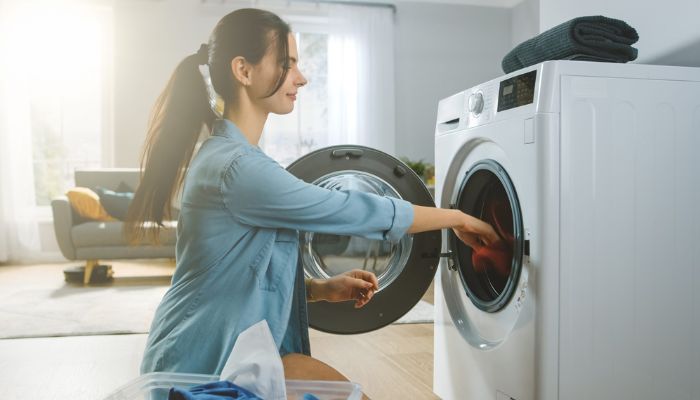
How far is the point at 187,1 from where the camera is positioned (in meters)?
5.64

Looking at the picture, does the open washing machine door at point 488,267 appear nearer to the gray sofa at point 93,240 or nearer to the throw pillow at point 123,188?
the gray sofa at point 93,240

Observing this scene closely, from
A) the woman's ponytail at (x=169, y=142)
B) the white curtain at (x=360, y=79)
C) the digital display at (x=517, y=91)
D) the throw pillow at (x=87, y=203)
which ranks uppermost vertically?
the white curtain at (x=360, y=79)

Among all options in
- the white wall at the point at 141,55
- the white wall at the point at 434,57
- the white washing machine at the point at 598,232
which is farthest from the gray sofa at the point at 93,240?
the white washing machine at the point at 598,232

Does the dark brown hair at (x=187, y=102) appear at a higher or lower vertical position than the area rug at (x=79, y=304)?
higher

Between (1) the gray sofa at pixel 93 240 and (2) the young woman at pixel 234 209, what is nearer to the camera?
(2) the young woman at pixel 234 209

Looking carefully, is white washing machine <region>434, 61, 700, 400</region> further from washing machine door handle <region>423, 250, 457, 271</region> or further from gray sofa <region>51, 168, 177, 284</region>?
gray sofa <region>51, 168, 177, 284</region>

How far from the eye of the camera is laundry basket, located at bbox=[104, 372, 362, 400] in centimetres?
93

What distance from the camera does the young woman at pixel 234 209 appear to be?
3.47 feet

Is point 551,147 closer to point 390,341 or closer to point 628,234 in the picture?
point 628,234

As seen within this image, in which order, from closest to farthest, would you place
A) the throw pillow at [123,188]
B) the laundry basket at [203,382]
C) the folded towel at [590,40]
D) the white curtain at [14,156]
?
the laundry basket at [203,382] < the folded towel at [590,40] < the throw pillow at [123,188] < the white curtain at [14,156]

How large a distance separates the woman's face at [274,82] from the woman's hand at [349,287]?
14.3 inches

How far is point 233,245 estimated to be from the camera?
1.08m

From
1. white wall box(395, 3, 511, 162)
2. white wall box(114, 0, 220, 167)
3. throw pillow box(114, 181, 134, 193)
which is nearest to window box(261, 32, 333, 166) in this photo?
white wall box(395, 3, 511, 162)

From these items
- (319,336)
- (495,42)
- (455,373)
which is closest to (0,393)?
(319,336)
